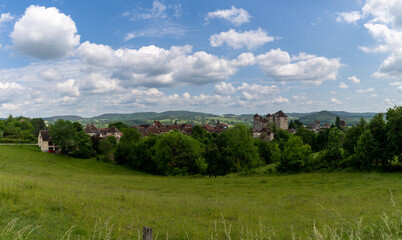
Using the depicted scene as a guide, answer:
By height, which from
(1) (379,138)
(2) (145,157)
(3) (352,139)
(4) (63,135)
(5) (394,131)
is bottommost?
(2) (145,157)

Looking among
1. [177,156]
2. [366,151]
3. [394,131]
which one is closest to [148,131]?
[177,156]

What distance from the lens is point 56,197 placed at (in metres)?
13.7

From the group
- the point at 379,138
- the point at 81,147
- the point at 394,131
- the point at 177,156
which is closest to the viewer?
the point at 394,131

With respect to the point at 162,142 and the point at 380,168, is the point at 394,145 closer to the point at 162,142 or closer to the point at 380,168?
the point at 380,168

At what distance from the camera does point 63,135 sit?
6712 cm

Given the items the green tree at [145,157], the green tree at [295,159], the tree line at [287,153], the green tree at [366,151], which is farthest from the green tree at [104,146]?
the green tree at [366,151]

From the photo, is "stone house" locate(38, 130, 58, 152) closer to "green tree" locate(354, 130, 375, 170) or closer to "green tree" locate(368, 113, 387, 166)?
"green tree" locate(354, 130, 375, 170)

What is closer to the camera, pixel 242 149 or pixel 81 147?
pixel 242 149

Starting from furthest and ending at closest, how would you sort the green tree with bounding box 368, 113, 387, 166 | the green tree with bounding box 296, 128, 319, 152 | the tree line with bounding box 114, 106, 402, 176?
the green tree with bounding box 296, 128, 319, 152, the tree line with bounding box 114, 106, 402, 176, the green tree with bounding box 368, 113, 387, 166

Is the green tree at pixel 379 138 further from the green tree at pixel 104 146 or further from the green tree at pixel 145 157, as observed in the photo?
the green tree at pixel 104 146

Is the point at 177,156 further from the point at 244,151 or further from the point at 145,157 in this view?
the point at 244,151

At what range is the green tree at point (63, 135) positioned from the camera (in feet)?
218

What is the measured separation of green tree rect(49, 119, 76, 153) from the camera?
6638 cm

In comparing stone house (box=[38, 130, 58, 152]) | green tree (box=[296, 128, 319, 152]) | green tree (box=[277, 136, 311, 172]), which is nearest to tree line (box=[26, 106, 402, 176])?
green tree (box=[277, 136, 311, 172])
